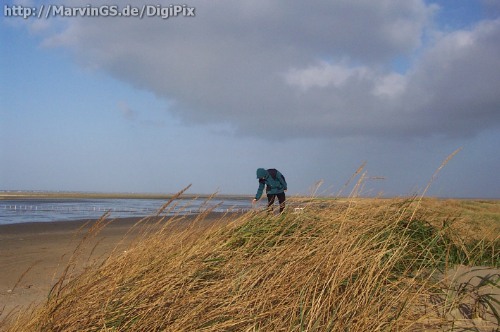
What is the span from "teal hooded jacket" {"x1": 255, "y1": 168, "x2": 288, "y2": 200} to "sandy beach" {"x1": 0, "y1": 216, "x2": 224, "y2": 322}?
1687 millimetres

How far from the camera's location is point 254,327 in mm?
2734

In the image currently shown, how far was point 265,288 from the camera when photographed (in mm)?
3145

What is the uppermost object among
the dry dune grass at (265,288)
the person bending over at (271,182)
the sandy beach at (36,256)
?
the person bending over at (271,182)

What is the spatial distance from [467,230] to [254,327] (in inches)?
178

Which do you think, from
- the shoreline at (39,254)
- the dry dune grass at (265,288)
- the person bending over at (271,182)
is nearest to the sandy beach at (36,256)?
the shoreline at (39,254)

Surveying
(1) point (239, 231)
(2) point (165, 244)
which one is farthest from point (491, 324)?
(2) point (165, 244)

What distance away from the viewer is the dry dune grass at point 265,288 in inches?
111

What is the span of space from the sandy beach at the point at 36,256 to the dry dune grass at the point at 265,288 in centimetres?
36

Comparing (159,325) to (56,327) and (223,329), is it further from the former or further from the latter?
(56,327)

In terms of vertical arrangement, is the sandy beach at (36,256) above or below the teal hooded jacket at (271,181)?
below

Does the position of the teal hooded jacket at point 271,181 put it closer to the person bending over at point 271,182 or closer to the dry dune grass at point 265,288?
the person bending over at point 271,182

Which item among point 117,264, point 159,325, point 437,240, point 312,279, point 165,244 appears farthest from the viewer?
point 437,240

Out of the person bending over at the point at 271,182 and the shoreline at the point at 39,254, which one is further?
the person bending over at the point at 271,182

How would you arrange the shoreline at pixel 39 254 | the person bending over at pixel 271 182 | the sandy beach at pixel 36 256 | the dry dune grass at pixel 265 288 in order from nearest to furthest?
the dry dune grass at pixel 265 288, the shoreline at pixel 39 254, the sandy beach at pixel 36 256, the person bending over at pixel 271 182
